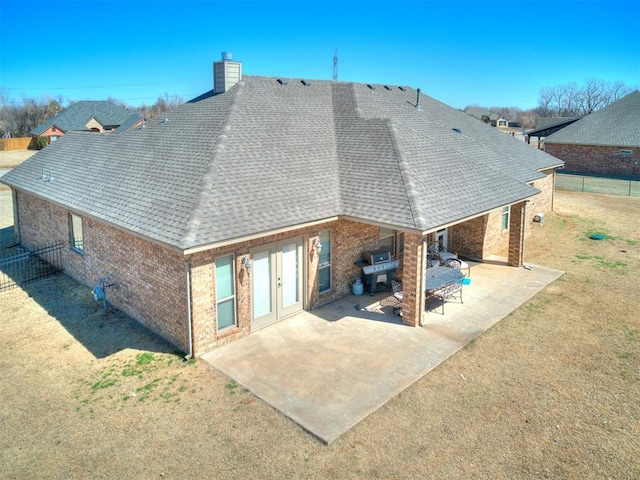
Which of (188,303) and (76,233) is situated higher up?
(76,233)

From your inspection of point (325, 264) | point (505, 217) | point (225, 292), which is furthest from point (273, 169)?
point (505, 217)

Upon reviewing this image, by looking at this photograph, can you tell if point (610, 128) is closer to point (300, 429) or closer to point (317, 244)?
point (317, 244)

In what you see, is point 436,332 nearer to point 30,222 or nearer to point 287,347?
point 287,347

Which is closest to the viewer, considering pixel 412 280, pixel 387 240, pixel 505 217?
pixel 412 280

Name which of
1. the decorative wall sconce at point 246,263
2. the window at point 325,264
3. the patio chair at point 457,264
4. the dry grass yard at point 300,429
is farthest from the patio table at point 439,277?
the decorative wall sconce at point 246,263

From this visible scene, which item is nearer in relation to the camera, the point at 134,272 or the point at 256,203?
the point at 256,203

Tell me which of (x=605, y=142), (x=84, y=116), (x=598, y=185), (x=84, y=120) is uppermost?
(x=84, y=116)
